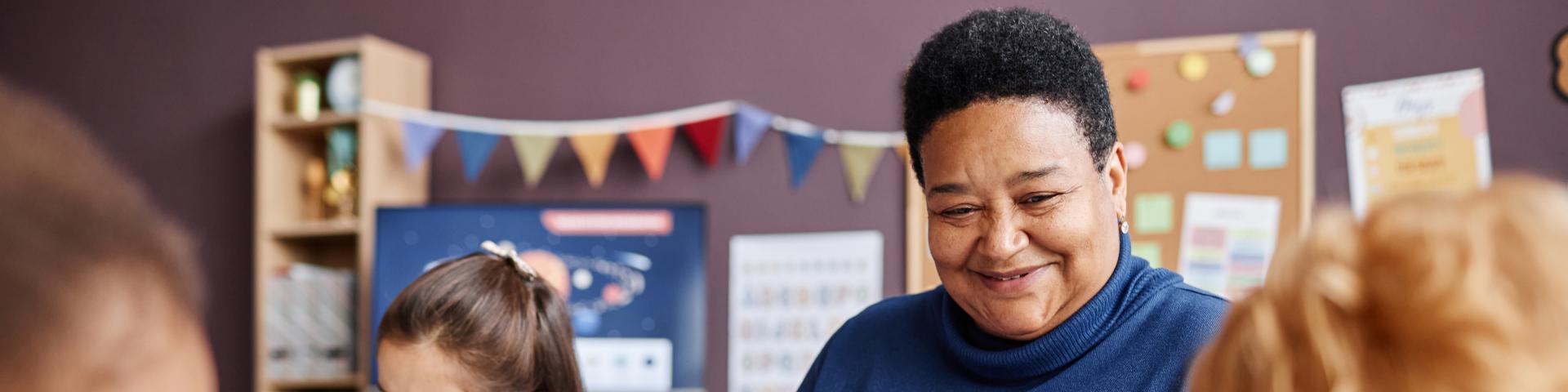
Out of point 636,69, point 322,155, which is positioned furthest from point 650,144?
point 322,155

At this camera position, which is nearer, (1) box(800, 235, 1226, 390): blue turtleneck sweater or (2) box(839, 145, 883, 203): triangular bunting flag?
(1) box(800, 235, 1226, 390): blue turtleneck sweater

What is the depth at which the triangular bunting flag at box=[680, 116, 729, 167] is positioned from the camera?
109 inches

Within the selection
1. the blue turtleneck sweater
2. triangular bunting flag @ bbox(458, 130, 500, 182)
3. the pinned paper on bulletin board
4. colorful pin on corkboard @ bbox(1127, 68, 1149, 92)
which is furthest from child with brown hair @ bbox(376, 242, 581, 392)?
the pinned paper on bulletin board

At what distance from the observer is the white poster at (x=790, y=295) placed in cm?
271

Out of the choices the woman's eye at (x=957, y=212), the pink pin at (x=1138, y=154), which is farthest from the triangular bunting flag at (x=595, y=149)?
the woman's eye at (x=957, y=212)

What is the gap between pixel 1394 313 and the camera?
1.29 feet

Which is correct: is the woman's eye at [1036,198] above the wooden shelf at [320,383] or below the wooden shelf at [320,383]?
above

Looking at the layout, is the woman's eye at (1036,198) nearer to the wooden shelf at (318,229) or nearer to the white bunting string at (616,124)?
the white bunting string at (616,124)

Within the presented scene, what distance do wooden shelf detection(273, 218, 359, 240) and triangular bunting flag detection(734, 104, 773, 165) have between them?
3.50 ft

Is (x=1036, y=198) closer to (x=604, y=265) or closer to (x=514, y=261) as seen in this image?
(x=514, y=261)

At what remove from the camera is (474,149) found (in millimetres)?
2871

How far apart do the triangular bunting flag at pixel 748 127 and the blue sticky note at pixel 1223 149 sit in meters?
1.09

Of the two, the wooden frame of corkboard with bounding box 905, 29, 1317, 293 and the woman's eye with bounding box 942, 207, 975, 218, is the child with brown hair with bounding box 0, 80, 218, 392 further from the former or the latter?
the wooden frame of corkboard with bounding box 905, 29, 1317, 293

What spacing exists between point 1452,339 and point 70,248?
47cm
